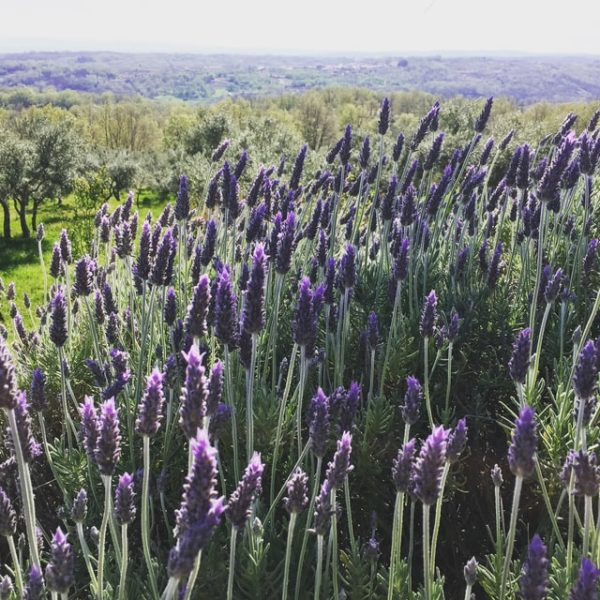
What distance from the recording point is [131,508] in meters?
1.60

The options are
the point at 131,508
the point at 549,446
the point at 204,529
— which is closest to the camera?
the point at 204,529

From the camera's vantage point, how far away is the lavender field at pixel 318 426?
1481mm

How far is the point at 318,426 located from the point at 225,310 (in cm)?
50

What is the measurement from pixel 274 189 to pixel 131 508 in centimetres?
386

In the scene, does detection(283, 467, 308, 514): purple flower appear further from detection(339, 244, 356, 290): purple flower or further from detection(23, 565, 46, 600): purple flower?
detection(339, 244, 356, 290): purple flower

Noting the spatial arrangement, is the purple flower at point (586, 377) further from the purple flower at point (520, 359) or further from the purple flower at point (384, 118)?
the purple flower at point (384, 118)

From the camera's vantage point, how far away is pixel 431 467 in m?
1.43

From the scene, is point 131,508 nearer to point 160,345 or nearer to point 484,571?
point 484,571

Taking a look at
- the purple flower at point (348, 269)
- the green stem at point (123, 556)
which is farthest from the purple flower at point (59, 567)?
the purple flower at point (348, 269)

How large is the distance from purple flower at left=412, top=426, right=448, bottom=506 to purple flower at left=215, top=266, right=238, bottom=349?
2.63 feet

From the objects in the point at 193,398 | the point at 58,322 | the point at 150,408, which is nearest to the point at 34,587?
the point at 150,408

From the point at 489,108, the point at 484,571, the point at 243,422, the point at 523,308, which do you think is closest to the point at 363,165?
the point at 489,108

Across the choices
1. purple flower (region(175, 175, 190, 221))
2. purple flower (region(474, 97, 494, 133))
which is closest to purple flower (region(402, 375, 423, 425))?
purple flower (region(175, 175, 190, 221))

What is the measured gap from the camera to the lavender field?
4.86 ft
